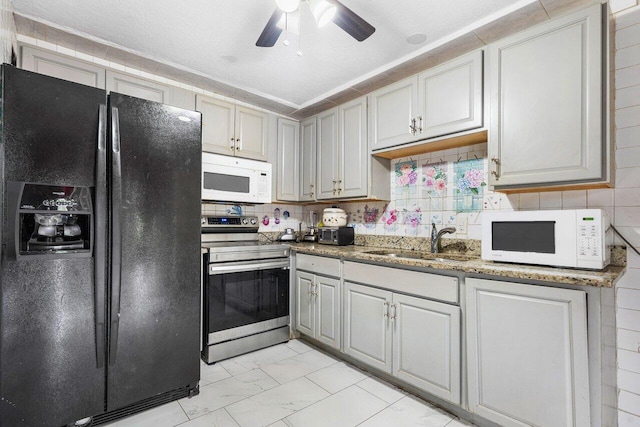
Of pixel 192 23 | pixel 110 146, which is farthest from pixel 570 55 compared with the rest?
pixel 110 146

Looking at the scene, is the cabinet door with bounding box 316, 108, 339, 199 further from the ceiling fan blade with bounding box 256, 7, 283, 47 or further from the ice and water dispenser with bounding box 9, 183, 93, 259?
the ice and water dispenser with bounding box 9, 183, 93, 259

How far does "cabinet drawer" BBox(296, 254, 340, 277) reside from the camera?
8.14 feet

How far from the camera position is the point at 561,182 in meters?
1.62

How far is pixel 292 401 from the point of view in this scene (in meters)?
1.94

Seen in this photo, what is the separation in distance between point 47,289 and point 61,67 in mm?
1534

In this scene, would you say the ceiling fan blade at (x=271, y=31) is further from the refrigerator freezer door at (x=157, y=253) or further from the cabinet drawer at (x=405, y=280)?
the cabinet drawer at (x=405, y=280)

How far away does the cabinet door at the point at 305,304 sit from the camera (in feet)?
8.82

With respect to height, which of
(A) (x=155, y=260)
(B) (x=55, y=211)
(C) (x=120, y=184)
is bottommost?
(A) (x=155, y=260)

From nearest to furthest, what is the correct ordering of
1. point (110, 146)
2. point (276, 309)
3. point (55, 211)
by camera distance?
point (55, 211) < point (110, 146) < point (276, 309)

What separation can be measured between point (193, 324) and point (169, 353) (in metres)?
0.20

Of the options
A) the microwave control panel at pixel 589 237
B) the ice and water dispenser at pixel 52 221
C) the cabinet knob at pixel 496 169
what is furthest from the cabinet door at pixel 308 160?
the microwave control panel at pixel 589 237

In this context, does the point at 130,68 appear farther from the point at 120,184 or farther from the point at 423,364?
the point at 423,364

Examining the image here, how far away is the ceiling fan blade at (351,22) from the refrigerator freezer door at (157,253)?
1066 mm

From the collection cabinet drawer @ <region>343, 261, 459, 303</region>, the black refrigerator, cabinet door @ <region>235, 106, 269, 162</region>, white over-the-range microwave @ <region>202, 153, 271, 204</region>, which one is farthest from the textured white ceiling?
cabinet drawer @ <region>343, 261, 459, 303</region>
